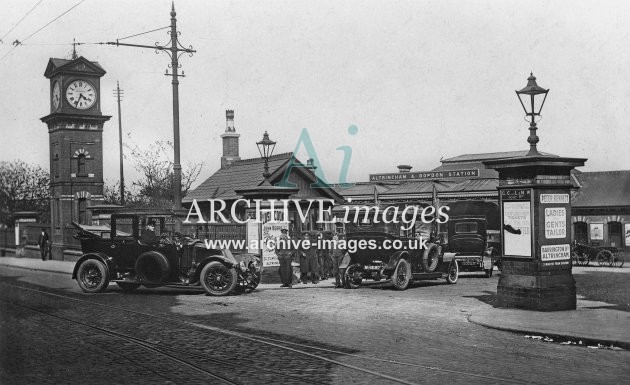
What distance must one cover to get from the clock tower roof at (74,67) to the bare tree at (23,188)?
17.0 meters

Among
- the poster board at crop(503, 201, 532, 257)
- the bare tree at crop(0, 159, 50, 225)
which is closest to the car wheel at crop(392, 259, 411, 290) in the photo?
the poster board at crop(503, 201, 532, 257)

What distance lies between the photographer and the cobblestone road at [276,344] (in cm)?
681

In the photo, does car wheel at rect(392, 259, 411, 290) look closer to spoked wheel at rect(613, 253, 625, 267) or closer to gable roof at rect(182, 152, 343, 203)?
gable roof at rect(182, 152, 343, 203)

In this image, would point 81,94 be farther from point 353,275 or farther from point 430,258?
point 430,258

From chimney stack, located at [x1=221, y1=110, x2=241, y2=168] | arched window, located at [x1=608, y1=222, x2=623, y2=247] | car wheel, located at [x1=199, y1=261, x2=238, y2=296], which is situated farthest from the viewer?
chimney stack, located at [x1=221, y1=110, x2=241, y2=168]

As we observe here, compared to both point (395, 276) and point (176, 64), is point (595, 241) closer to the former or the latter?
point (395, 276)

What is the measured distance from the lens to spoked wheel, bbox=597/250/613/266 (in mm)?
26219

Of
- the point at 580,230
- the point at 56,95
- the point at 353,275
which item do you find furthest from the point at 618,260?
the point at 56,95

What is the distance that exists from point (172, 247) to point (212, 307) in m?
2.58

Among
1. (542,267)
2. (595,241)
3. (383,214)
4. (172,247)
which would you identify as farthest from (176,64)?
(595,241)

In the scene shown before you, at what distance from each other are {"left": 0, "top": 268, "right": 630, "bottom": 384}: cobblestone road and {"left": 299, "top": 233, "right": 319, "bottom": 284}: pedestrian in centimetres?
343

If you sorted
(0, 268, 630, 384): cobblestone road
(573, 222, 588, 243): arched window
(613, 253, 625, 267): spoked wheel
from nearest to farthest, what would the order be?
1. (0, 268, 630, 384): cobblestone road
2. (613, 253, 625, 267): spoked wheel
3. (573, 222, 588, 243): arched window

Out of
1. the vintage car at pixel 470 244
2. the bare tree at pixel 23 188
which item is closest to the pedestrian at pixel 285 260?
the vintage car at pixel 470 244

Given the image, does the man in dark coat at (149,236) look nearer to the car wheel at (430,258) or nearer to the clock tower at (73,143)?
the car wheel at (430,258)
